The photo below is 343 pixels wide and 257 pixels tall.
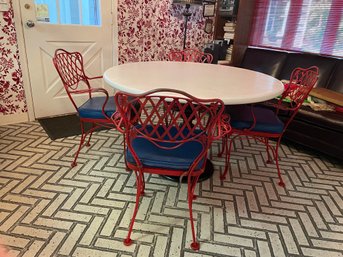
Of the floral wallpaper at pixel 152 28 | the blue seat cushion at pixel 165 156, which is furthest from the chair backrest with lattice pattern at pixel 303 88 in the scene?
the floral wallpaper at pixel 152 28

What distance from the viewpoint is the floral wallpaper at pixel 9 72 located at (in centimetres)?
255

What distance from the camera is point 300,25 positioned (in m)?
3.17

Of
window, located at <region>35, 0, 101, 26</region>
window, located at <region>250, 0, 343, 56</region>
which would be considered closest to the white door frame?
window, located at <region>35, 0, 101, 26</region>

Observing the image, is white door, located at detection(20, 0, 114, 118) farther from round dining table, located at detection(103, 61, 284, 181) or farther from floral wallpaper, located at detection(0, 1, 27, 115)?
round dining table, located at detection(103, 61, 284, 181)

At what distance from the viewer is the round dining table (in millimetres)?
1421

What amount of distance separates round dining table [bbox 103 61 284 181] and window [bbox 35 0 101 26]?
1260 mm

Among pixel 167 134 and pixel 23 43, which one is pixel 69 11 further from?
pixel 167 134

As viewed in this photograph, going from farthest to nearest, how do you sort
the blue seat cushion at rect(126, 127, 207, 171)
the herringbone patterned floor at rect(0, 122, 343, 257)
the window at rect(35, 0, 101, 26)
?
1. the window at rect(35, 0, 101, 26)
2. the herringbone patterned floor at rect(0, 122, 343, 257)
3. the blue seat cushion at rect(126, 127, 207, 171)

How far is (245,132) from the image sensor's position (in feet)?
6.15

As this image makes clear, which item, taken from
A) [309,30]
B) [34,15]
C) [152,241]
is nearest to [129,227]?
[152,241]

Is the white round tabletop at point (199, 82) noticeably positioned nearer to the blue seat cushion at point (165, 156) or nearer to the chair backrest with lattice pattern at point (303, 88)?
the chair backrest with lattice pattern at point (303, 88)

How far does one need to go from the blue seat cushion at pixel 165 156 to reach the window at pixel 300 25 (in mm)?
2419

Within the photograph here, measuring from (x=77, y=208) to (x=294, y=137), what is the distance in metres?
2.00

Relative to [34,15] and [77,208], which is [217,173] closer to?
[77,208]
